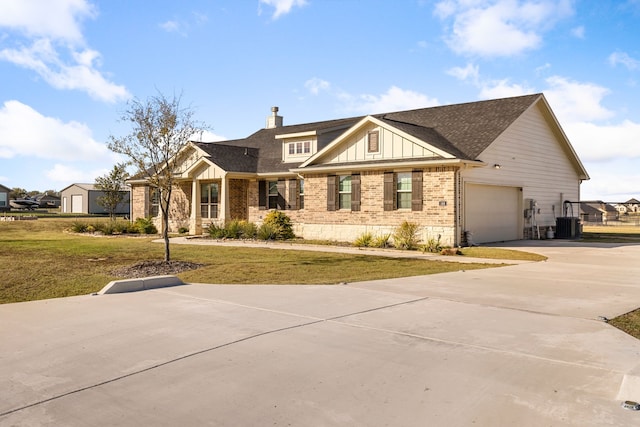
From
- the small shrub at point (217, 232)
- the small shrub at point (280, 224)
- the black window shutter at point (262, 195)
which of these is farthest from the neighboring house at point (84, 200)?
the small shrub at point (280, 224)

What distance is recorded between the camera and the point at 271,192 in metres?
27.6

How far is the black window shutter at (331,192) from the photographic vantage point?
23.2m

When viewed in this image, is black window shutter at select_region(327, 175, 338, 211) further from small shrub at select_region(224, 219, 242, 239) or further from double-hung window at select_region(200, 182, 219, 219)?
double-hung window at select_region(200, 182, 219, 219)

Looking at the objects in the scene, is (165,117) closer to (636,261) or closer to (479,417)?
(479,417)

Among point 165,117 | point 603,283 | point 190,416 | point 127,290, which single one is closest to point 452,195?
point 603,283

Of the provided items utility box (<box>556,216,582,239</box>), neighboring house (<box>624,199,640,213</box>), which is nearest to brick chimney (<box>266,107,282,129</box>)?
utility box (<box>556,216,582,239</box>)

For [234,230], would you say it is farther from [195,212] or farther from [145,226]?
[145,226]

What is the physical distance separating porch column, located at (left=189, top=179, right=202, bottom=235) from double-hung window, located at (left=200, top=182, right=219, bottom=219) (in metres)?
1.07

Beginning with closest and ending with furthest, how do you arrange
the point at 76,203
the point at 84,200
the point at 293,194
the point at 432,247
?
the point at 432,247 < the point at 293,194 < the point at 84,200 < the point at 76,203

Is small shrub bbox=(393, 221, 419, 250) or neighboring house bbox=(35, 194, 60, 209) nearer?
small shrub bbox=(393, 221, 419, 250)

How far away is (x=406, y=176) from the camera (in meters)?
21.0

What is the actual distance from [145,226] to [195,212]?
401 cm

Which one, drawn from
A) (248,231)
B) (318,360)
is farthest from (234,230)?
(318,360)

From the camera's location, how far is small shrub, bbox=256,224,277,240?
2373cm
